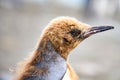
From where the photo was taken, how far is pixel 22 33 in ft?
11.2

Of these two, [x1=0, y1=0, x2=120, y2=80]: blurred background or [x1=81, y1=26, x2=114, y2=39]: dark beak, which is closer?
[x1=81, y1=26, x2=114, y2=39]: dark beak

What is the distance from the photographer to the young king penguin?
60 cm

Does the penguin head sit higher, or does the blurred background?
the penguin head

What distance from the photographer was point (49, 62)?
0.61 meters

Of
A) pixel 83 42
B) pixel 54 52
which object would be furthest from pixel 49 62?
pixel 83 42

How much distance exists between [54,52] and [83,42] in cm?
266

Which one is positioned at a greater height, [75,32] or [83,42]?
[75,32]

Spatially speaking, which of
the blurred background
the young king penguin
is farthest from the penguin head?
the blurred background

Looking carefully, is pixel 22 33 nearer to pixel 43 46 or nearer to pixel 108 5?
pixel 108 5

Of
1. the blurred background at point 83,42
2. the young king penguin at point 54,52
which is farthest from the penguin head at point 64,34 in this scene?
the blurred background at point 83,42

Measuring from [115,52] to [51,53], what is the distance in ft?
8.91

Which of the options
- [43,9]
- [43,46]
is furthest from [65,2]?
[43,46]

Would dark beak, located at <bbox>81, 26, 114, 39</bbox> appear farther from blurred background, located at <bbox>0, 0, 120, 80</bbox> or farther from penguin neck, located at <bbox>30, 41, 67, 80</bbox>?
blurred background, located at <bbox>0, 0, 120, 80</bbox>

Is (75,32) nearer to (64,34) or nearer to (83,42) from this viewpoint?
(64,34)
